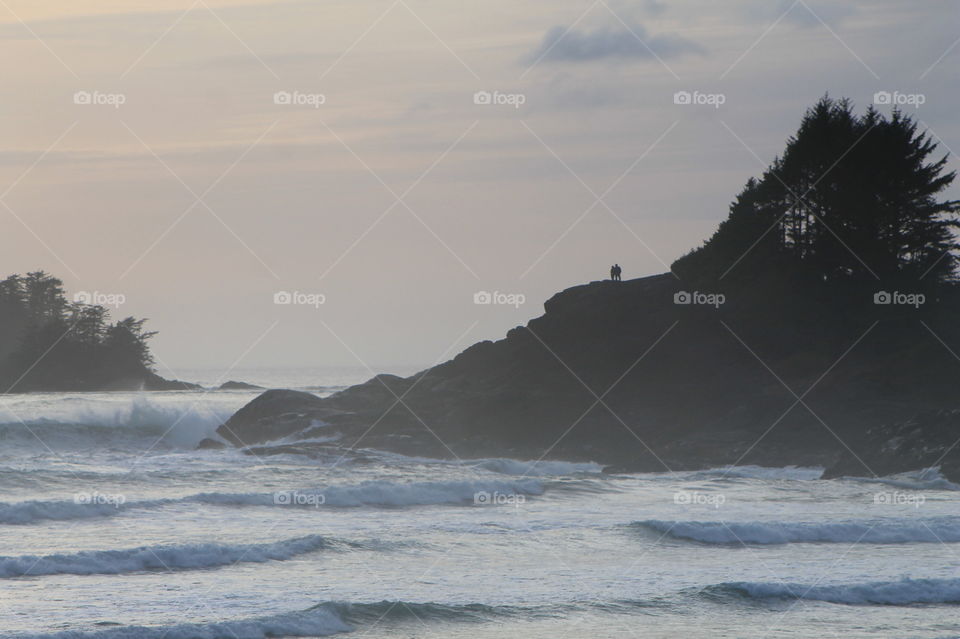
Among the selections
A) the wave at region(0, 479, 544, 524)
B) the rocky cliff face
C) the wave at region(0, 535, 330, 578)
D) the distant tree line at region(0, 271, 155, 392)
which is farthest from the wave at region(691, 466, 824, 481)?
the distant tree line at region(0, 271, 155, 392)

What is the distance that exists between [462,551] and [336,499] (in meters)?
7.96

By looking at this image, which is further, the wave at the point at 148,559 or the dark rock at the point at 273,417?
the dark rock at the point at 273,417

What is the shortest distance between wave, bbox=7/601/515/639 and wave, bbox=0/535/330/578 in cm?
433

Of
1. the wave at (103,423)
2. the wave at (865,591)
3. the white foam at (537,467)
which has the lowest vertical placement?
the wave at (865,591)

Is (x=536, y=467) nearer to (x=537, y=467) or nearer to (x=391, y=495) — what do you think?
(x=537, y=467)

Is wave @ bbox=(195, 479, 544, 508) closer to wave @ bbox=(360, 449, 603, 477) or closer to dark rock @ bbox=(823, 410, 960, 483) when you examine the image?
wave @ bbox=(360, 449, 603, 477)

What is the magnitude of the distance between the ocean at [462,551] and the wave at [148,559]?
0.05m

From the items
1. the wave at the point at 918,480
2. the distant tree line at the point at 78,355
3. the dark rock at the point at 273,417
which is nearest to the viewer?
the wave at the point at 918,480

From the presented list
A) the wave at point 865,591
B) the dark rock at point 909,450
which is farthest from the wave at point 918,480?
the wave at point 865,591

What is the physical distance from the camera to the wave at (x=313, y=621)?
49.9 ft

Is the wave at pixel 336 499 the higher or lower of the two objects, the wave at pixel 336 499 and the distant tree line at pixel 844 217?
the lower

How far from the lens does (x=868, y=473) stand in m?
34.5

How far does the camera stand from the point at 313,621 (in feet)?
53.1

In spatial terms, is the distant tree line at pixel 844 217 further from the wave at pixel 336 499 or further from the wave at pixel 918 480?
the wave at pixel 336 499
